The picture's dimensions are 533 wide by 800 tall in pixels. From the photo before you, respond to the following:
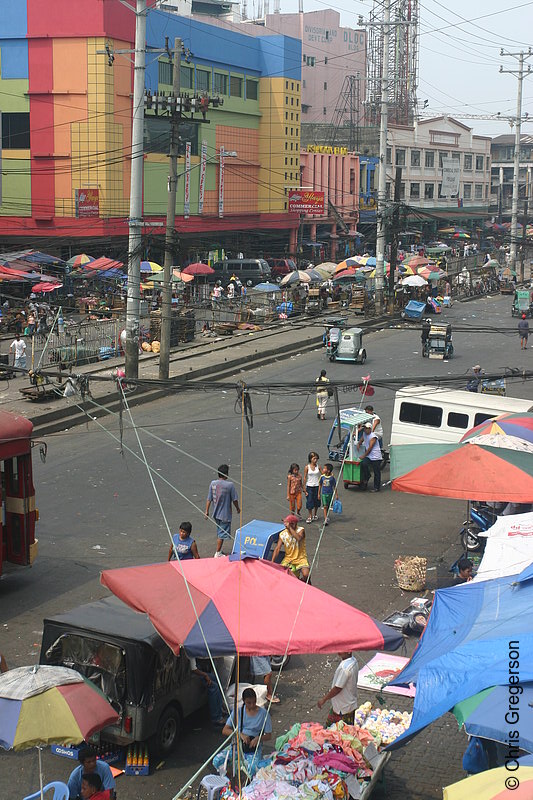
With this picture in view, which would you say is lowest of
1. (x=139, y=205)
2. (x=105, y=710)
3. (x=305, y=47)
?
(x=105, y=710)

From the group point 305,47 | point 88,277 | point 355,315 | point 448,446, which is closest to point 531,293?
point 355,315

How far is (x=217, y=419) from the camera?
2611 centimetres

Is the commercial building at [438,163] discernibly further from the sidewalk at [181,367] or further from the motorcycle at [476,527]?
the motorcycle at [476,527]

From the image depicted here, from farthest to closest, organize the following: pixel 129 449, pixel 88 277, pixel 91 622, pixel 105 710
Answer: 1. pixel 88 277
2. pixel 129 449
3. pixel 91 622
4. pixel 105 710

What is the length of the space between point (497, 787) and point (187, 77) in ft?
192

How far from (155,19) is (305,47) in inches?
2453

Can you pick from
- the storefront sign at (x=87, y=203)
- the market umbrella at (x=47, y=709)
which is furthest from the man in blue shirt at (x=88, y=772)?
the storefront sign at (x=87, y=203)

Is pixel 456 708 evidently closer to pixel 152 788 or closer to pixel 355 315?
pixel 152 788

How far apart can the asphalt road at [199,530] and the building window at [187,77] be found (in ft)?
116

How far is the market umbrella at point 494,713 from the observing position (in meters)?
7.03

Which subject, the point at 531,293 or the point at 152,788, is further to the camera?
the point at 531,293

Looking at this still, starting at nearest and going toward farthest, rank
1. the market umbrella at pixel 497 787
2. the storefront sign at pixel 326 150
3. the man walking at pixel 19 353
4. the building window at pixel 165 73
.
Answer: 1. the market umbrella at pixel 497 787
2. the man walking at pixel 19 353
3. the building window at pixel 165 73
4. the storefront sign at pixel 326 150

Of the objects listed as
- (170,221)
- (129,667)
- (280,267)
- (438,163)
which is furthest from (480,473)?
(438,163)

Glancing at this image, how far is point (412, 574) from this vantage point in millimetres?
13945
